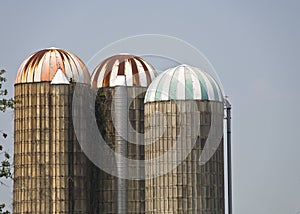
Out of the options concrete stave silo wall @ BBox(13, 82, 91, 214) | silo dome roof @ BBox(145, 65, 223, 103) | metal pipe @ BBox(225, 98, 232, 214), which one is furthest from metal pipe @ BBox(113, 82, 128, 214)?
metal pipe @ BBox(225, 98, 232, 214)

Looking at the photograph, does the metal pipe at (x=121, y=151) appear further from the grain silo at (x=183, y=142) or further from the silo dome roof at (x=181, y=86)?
the silo dome roof at (x=181, y=86)

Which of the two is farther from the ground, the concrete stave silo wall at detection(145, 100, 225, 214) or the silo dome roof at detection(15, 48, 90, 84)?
the silo dome roof at detection(15, 48, 90, 84)

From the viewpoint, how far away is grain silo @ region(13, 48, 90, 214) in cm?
6469

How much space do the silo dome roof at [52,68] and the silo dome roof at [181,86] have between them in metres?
4.72

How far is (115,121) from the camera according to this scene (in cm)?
6762

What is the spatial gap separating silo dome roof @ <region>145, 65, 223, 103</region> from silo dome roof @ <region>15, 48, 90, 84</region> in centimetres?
472

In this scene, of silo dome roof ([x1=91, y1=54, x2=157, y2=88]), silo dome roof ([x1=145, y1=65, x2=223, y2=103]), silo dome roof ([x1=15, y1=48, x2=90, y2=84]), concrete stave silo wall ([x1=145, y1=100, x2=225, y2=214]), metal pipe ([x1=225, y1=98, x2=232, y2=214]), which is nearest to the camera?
metal pipe ([x1=225, y1=98, x2=232, y2=214])

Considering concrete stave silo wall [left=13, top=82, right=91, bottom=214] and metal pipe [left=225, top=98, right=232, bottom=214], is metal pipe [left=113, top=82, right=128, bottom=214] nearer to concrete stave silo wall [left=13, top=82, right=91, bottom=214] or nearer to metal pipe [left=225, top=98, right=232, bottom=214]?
concrete stave silo wall [left=13, top=82, right=91, bottom=214]

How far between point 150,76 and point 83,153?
8119 millimetres

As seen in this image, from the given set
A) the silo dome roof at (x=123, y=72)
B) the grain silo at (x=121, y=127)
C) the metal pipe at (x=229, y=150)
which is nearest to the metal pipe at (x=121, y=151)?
the grain silo at (x=121, y=127)

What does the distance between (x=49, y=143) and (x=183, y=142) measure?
889 cm

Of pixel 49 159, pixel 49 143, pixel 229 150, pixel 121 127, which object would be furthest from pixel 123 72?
pixel 229 150

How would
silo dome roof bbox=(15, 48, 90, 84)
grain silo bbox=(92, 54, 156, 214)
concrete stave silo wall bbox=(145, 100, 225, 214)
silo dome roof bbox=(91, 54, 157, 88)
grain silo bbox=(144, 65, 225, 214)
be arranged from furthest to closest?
silo dome roof bbox=(91, 54, 157, 88), grain silo bbox=(92, 54, 156, 214), silo dome roof bbox=(15, 48, 90, 84), grain silo bbox=(144, 65, 225, 214), concrete stave silo wall bbox=(145, 100, 225, 214)

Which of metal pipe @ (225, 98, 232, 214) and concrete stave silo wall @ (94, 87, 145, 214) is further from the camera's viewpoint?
concrete stave silo wall @ (94, 87, 145, 214)
